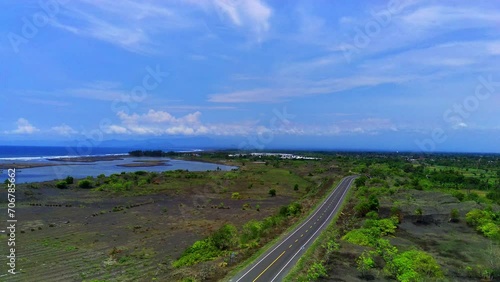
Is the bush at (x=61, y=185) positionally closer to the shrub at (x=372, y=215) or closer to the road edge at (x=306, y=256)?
the road edge at (x=306, y=256)

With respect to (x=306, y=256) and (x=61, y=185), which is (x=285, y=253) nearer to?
(x=306, y=256)

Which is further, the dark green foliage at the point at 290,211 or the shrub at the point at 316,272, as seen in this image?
the dark green foliage at the point at 290,211

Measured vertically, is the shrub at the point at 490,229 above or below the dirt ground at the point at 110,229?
above

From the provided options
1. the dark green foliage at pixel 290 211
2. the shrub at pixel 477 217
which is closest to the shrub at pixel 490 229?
the shrub at pixel 477 217

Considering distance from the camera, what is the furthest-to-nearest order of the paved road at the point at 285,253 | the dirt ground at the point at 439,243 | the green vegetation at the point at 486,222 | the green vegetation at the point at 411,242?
the green vegetation at the point at 486,222, the dirt ground at the point at 439,243, the green vegetation at the point at 411,242, the paved road at the point at 285,253

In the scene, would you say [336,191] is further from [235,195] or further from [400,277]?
[400,277]

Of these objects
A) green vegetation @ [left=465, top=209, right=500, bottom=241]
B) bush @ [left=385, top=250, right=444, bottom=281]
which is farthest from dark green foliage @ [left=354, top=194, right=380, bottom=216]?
bush @ [left=385, top=250, right=444, bottom=281]

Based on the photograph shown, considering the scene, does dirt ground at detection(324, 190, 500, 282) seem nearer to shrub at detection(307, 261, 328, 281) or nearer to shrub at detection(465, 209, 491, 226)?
shrub at detection(307, 261, 328, 281)

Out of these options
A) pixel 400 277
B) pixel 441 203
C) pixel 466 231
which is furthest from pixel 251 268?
pixel 441 203
